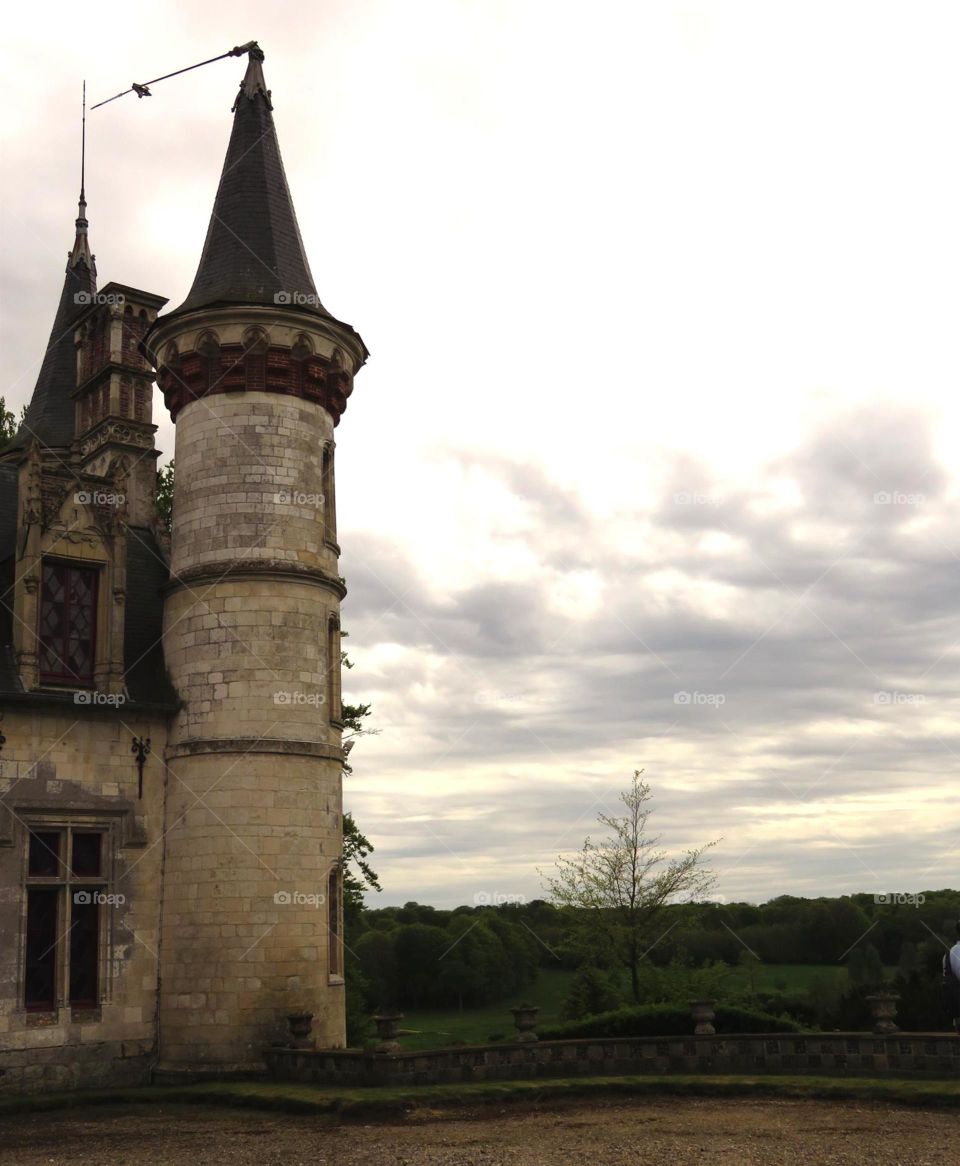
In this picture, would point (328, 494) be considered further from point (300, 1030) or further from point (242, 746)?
point (300, 1030)

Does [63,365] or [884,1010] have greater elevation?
[63,365]

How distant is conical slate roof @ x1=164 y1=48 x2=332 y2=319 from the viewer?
21.4 m

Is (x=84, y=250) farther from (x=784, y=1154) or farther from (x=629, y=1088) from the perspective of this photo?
(x=784, y=1154)

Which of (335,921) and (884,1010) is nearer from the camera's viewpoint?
(884,1010)

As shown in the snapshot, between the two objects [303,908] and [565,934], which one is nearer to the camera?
[303,908]

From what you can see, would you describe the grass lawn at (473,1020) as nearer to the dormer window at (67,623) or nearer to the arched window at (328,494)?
the arched window at (328,494)

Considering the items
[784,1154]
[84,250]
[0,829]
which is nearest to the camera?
[784,1154]

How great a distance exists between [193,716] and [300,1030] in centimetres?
540

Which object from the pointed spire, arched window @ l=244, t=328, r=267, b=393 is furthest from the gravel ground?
the pointed spire

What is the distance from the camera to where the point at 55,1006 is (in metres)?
17.8

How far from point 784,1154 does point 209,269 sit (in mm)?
17684

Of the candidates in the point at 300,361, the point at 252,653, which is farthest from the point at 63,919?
the point at 300,361

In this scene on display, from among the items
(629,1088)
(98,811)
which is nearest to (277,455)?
(98,811)

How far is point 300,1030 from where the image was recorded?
17922 mm
